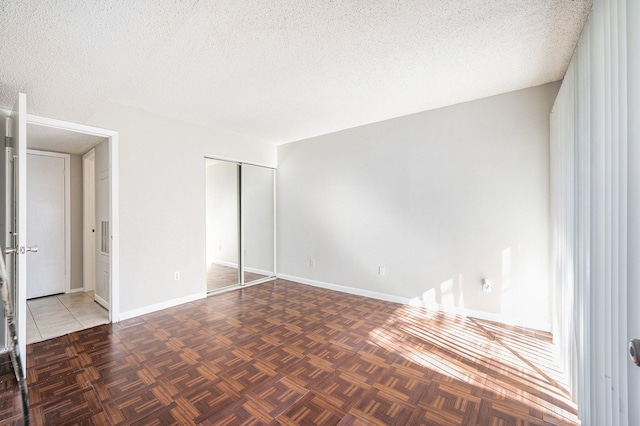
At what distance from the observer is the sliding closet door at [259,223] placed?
4.98 metres

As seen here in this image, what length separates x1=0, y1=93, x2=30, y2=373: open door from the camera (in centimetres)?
191

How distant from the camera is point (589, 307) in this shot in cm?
139

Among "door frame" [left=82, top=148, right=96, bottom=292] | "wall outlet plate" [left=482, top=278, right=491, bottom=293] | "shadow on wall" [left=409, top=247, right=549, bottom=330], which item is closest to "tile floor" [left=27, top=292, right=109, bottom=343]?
"door frame" [left=82, top=148, right=96, bottom=292]

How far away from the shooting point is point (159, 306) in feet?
11.4

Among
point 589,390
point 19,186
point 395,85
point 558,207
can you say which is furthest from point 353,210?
point 19,186

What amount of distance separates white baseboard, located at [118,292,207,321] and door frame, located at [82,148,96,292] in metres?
1.89

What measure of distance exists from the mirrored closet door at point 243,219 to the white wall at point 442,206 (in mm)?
779

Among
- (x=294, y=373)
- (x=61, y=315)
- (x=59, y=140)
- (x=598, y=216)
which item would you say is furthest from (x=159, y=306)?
(x=598, y=216)

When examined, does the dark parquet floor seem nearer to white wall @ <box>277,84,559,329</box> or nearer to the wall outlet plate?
the wall outlet plate

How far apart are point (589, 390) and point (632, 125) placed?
1350mm

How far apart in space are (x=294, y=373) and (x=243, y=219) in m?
3.07

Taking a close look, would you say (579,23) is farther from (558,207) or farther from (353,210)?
(353,210)

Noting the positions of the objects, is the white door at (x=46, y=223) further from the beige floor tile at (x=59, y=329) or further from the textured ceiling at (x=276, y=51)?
the textured ceiling at (x=276, y=51)

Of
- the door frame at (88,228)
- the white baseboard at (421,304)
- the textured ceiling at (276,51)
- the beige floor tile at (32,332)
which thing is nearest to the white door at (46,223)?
the door frame at (88,228)
